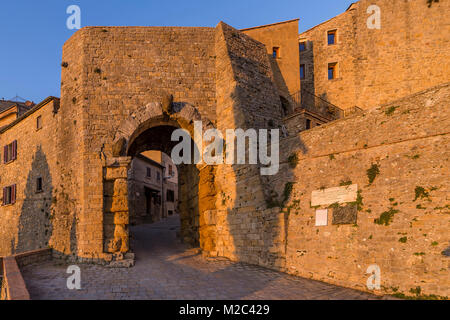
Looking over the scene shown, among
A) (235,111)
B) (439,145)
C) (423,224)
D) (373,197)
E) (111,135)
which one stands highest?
(235,111)

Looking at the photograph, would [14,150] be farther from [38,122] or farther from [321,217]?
[321,217]

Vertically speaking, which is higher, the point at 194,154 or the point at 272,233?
the point at 194,154

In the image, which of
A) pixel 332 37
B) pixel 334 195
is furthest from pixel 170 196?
pixel 334 195

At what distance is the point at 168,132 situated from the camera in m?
15.4

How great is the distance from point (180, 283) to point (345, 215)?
437 cm

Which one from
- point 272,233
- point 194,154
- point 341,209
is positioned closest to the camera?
point 341,209

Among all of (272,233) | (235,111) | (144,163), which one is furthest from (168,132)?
(144,163)

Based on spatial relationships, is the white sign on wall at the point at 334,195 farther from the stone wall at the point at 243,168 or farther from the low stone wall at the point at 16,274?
the low stone wall at the point at 16,274

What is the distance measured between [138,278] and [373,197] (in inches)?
248

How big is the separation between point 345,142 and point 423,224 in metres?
2.65

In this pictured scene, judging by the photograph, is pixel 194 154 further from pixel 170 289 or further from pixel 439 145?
pixel 439 145

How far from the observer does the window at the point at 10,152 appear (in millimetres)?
16711

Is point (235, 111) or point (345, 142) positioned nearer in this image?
point (345, 142)

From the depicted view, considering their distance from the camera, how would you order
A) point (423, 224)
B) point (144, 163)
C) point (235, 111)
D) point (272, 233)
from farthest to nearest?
point (144, 163) → point (235, 111) → point (272, 233) → point (423, 224)
